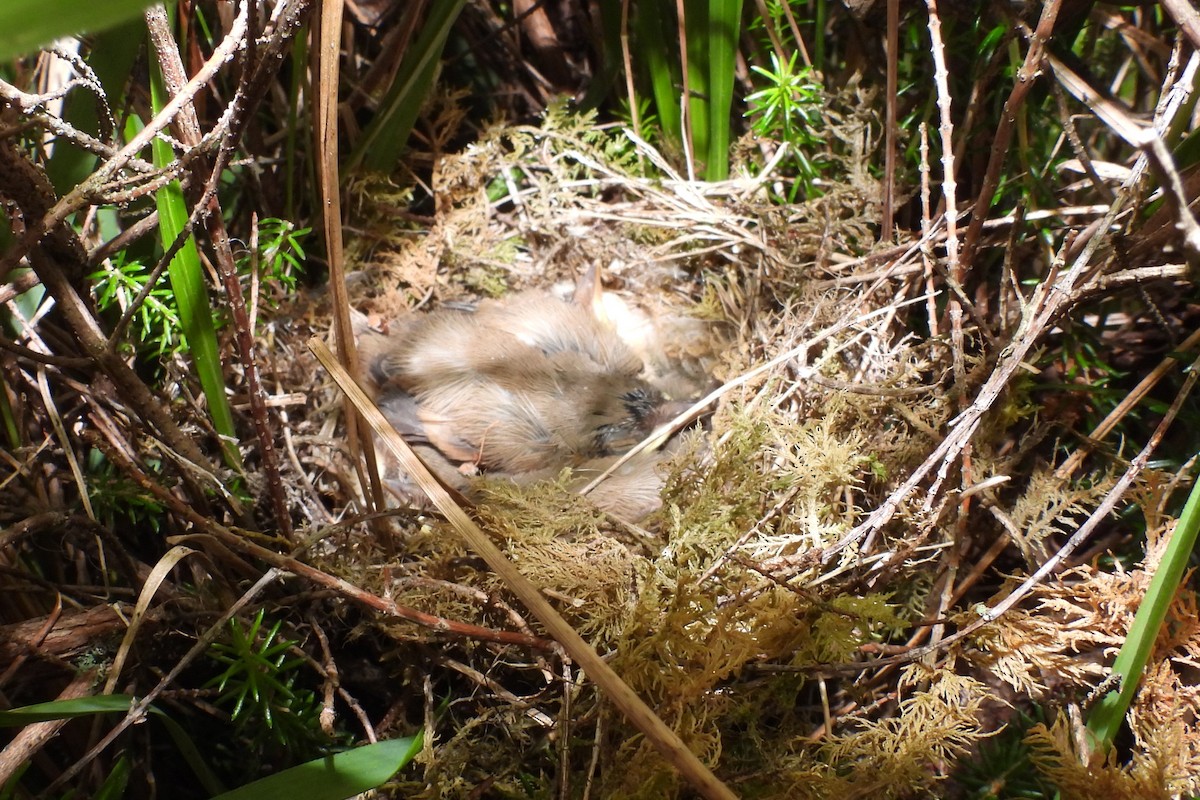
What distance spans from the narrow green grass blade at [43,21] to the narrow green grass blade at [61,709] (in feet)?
2.06

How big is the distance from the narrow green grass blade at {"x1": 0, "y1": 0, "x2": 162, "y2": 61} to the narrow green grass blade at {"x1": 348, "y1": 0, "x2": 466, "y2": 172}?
2.98 ft

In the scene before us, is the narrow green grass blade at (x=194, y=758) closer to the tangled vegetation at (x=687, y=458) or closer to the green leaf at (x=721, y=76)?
the tangled vegetation at (x=687, y=458)

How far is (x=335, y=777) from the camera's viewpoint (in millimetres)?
759

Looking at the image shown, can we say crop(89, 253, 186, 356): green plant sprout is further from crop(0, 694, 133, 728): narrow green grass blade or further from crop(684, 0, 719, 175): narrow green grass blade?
crop(684, 0, 719, 175): narrow green grass blade

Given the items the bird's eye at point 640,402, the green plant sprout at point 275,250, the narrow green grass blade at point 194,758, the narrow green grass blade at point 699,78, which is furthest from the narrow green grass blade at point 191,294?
the narrow green grass blade at point 699,78

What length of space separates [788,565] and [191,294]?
2.64 feet

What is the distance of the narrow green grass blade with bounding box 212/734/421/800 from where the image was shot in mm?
747

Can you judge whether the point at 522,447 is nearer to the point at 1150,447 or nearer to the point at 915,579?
the point at 915,579

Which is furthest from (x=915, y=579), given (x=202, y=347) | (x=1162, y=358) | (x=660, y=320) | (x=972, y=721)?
(x=202, y=347)

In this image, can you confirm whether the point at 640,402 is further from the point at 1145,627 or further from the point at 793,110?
the point at 1145,627

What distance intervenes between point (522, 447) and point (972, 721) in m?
0.84

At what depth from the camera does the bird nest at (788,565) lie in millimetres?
920

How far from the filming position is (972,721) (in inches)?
36.5

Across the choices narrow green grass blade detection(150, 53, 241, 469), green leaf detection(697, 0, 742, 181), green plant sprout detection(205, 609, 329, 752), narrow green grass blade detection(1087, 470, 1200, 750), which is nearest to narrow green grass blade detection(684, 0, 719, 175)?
green leaf detection(697, 0, 742, 181)
